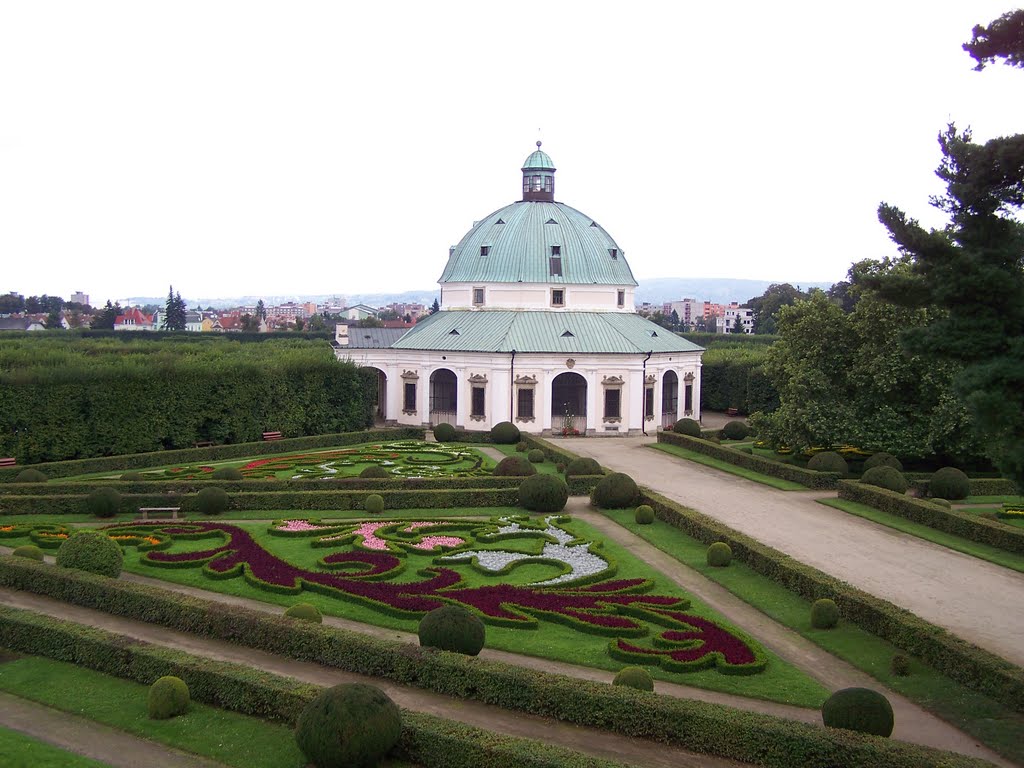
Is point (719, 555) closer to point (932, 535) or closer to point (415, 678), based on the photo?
point (932, 535)

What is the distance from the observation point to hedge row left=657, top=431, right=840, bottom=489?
38.9 m

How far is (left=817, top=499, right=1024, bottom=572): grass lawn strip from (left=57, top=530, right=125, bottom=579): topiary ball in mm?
22475

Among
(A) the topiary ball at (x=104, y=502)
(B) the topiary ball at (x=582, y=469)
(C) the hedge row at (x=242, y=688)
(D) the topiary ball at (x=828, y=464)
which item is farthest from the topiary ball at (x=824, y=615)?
(A) the topiary ball at (x=104, y=502)

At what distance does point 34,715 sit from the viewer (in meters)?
16.8

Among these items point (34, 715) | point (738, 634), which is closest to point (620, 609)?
point (738, 634)

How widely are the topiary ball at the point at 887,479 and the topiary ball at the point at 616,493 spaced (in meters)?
9.04

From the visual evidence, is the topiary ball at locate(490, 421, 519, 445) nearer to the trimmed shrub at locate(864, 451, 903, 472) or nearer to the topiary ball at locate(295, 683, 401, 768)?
the trimmed shrub at locate(864, 451, 903, 472)

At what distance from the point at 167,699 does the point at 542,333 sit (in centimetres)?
4423

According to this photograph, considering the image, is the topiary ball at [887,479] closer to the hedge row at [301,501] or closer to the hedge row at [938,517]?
the hedge row at [938,517]

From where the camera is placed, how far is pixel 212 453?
149ft

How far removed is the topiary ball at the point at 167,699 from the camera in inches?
648

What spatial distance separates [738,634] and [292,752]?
365 inches

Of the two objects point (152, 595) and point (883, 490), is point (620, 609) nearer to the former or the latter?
point (152, 595)

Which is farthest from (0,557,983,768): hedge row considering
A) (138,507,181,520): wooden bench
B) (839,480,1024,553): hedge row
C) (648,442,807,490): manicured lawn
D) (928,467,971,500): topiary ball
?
(648,442,807,490): manicured lawn
